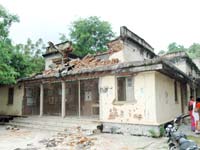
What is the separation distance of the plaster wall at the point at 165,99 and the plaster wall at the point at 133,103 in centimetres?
32

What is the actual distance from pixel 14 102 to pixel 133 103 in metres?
8.73

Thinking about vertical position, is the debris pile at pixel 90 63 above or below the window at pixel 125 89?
above

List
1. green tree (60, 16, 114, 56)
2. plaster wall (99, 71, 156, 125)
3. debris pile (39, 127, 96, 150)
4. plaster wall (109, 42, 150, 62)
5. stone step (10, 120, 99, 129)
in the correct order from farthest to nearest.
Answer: green tree (60, 16, 114, 56) < plaster wall (109, 42, 150, 62) < stone step (10, 120, 99, 129) < plaster wall (99, 71, 156, 125) < debris pile (39, 127, 96, 150)

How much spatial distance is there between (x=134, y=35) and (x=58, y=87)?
669 cm

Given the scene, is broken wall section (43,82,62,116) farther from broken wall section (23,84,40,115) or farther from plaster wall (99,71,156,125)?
plaster wall (99,71,156,125)

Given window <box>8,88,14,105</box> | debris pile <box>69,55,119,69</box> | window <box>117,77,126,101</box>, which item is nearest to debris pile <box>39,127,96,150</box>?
window <box>117,77,126,101</box>

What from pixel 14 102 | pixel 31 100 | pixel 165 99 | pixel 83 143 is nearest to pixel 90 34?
pixel 31 100

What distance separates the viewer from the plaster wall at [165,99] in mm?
9438

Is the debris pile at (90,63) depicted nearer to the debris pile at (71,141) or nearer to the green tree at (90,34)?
the debris pile at (71,141)

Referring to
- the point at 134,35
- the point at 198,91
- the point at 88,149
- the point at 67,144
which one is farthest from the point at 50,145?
the point at 198,91

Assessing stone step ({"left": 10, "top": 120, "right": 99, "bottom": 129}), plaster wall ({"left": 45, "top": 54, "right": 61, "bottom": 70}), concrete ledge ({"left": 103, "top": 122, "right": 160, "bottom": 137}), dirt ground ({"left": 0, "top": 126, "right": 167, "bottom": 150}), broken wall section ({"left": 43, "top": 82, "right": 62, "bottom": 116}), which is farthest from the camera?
plaster wall ({"left": 45, "top": 54, "right": 61, "bottom": 70})

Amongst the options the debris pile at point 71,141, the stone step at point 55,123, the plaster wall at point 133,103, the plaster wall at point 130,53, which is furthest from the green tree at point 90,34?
the debris pile at point 71,141

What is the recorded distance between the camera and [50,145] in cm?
778

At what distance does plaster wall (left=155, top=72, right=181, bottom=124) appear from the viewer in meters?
9.44
